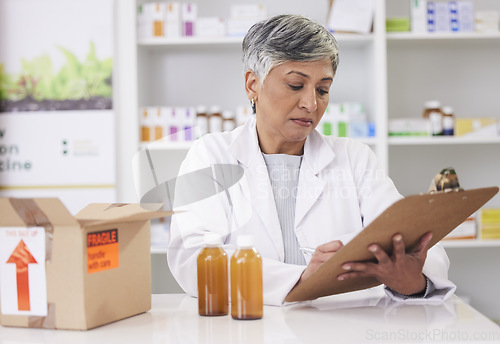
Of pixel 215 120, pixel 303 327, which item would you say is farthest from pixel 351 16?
pixel 303 327

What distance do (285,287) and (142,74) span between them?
2219mm

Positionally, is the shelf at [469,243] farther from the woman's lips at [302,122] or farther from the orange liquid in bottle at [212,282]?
the orange liquid in bottle at [212,282]

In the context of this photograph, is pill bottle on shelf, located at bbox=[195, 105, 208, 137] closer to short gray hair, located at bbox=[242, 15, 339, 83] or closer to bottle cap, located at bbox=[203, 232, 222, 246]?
short gray hair, located at bbox=[242, 15, 339, 83]

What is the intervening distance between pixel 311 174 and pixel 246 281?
24.7 inches

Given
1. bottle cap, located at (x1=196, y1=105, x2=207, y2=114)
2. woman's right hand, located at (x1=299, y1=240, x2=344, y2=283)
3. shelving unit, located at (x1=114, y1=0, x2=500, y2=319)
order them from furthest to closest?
1. shelving unit, located at (x1=114, y1=0, x2=500, y2=319)
2. bottle cap, located at (x1=196, y1=105, x2=207, y2=114)
3. woman's right hand, located at (x1=299, y1=240, x2=344, y2=283)

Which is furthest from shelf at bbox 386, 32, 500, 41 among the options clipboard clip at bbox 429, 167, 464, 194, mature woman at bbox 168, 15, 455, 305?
clipboard clip at bbox 429, 167, 464, 194

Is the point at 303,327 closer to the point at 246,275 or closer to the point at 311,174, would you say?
the point at 246,275

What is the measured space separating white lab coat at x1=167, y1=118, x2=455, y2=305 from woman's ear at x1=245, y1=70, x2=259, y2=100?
109mm

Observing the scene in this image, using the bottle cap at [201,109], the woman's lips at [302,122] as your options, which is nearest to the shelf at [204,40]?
the bottle cap at [201,109]

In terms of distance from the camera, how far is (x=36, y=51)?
3.26 m

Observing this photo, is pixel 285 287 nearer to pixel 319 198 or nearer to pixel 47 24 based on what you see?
pixel 319 198

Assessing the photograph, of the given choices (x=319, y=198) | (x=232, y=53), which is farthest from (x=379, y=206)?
(x=232, y=53)

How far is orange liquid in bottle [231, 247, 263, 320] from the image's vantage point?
1.13 metres

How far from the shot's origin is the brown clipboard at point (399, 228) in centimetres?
110
